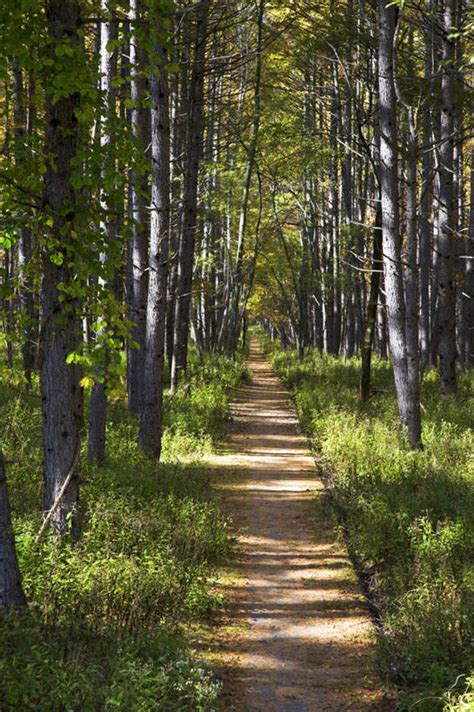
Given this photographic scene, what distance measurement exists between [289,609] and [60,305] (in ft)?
12.3

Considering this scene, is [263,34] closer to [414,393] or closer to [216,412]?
[216,412]

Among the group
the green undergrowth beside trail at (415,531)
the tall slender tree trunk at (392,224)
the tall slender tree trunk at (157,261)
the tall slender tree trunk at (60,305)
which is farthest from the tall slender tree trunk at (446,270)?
the tall slender tree trunk at (60,305)

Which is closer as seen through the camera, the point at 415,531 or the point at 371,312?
the point at 415,531

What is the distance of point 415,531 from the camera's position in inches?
285

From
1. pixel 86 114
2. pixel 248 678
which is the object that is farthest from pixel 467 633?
pixel 86 114

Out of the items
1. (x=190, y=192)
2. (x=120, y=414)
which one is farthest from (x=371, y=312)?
(x=120, y=414)

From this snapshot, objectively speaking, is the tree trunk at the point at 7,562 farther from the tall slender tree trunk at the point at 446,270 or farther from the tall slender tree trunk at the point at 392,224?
the tall slender tree trunk at the point at 446,270

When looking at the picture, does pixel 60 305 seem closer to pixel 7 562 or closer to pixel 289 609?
pixel 7 562

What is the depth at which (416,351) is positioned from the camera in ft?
37.5

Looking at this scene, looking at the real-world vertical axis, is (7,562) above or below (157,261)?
below

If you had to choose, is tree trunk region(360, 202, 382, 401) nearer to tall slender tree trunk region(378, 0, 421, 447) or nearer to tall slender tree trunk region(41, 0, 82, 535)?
tall slender tree trunk region(378, 0, 421, 447)

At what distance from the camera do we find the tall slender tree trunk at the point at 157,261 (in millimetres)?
10367

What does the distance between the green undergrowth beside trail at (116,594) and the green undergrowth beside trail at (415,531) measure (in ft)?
5.22

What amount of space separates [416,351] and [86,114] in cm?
750
